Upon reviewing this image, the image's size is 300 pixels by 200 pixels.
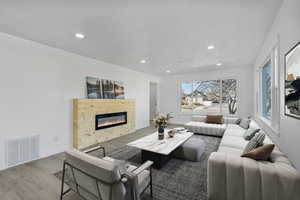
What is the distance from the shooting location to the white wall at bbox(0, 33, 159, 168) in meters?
2.64

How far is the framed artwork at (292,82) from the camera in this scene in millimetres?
1453

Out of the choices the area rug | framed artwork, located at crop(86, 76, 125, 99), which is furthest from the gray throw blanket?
framed artwork, located at crop(86, 76, 125, 99)

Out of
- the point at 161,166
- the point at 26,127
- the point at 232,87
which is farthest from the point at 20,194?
the point at 232,87

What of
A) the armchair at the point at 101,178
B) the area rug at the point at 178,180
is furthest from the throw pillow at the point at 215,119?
the armchair at the point at 101,178

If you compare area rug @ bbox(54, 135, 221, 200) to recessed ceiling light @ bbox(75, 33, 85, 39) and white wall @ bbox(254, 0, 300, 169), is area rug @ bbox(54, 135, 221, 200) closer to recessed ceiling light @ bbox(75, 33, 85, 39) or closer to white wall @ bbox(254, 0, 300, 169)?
white wall @ bbox(254, 0, 300, 169)

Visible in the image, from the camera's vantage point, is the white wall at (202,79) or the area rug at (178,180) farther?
the white wall at (202,79)

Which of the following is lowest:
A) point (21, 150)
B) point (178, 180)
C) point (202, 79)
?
point (178, 180)

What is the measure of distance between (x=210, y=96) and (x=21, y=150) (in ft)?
21.8

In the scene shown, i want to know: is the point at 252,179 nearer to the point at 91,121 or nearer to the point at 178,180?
the point at 178,180

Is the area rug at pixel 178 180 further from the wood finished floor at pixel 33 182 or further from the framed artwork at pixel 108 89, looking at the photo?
the framed artwork at pixel 108 89

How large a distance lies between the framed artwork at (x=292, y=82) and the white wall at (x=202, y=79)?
4328 millimetres

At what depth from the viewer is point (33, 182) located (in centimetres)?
218

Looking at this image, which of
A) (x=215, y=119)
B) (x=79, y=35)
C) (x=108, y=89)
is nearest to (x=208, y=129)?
A: (x=215, y=119)

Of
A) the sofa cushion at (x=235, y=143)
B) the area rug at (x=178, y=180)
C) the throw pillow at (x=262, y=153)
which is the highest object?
the throw pillow at (x=262, y=153)
